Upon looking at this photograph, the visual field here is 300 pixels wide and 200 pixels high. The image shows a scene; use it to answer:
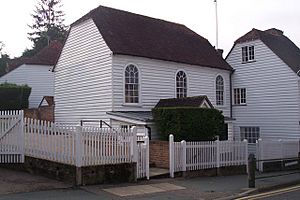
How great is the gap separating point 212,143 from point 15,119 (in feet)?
26.5

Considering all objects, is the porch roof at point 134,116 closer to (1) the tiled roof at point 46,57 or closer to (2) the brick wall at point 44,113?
(2) the brick wall at point 44,113

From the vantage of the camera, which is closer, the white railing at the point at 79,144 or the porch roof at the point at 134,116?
the white railing at the point at 79,144

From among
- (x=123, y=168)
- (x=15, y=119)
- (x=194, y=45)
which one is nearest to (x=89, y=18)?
(x=194, y=45)

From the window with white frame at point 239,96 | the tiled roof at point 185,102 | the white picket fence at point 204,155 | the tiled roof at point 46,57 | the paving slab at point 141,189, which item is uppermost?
the tiled roof at point 46,57

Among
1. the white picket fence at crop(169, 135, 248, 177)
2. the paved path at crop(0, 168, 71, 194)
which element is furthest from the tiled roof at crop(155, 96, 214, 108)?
the paved path at crop(0, 168, 71, 194)

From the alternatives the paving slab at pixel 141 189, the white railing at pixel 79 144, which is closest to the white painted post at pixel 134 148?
the white railing at pixel 79 144

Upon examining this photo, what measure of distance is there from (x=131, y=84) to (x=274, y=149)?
826cm

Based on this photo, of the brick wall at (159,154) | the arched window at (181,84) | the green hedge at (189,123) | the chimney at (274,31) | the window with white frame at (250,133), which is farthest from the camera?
the chimney at (274,31)

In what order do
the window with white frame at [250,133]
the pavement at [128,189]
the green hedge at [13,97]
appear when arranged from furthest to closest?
the green hedge at [13,97], the window with white frame at [250,133], the pavement at [128,189]

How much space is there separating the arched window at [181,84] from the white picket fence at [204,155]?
21.7 ft

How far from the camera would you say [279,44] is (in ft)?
98.1

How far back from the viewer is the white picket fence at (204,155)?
52.9ft

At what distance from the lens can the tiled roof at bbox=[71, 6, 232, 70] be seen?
22.7 metres

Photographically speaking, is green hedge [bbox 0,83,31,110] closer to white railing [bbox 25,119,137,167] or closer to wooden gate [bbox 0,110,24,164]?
wooden gate [bbox 0,110,24,164]
